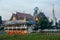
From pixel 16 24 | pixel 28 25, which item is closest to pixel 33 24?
pixel 28 25

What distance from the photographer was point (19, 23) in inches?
2357

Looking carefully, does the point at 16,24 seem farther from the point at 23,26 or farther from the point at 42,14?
the point at 42,14

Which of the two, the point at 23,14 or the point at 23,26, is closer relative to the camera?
the point at 23,26

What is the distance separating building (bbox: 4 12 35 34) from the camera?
5715 cm

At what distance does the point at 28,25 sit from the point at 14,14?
7741 mm

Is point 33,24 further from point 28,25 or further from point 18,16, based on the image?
point 18,16

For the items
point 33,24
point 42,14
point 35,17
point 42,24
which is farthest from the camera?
point 35,17

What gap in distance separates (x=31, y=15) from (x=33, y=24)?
30.6 ft

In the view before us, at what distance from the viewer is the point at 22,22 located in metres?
58.8

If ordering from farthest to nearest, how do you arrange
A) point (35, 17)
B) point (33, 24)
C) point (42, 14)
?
point (35, 17), point (42, 14), point (33, 24)

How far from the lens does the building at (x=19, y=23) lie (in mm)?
57150

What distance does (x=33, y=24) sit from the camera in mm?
57125

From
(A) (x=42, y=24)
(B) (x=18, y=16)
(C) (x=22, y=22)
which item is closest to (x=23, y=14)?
(B) (x=18, y=16)

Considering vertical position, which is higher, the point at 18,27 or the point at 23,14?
the point at 23,14
